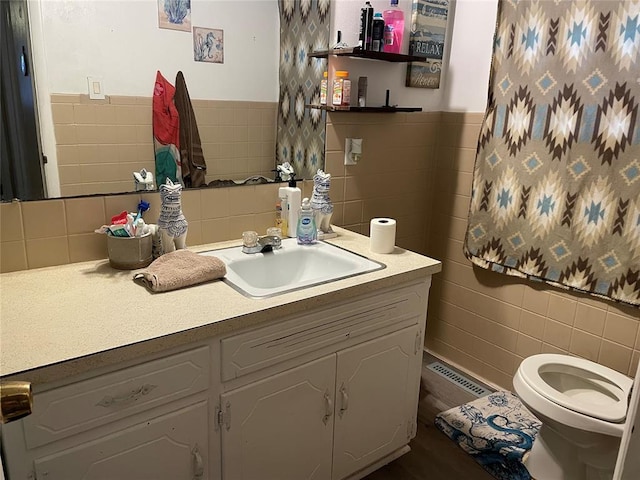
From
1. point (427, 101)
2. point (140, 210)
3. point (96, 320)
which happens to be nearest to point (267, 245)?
point (140, 210)

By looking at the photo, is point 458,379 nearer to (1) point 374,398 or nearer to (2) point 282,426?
(1) point 374,398

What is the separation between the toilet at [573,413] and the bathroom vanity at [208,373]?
1.52 feet

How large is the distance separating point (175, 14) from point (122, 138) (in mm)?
455

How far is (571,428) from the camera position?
5.57 ft

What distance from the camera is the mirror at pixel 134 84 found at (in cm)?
148

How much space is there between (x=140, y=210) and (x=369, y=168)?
3.51 ft

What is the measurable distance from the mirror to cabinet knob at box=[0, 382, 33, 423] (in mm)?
1150

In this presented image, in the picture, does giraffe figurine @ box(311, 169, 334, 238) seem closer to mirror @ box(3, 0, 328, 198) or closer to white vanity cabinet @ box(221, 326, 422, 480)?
mirror @ box(3, 0, 328, 198)

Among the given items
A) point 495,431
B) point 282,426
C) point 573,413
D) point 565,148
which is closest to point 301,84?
point 565,148

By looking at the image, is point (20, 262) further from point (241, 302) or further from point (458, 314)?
point (458, 314)

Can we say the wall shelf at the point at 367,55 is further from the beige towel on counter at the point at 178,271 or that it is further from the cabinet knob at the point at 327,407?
the cabinet knob at the point at 327,407

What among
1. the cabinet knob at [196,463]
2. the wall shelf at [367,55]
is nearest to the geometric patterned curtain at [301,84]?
the wall shelf at [367,55]

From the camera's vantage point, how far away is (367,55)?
1.98m

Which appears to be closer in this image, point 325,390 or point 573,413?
point 325,390
